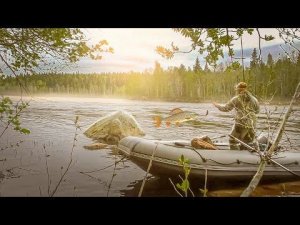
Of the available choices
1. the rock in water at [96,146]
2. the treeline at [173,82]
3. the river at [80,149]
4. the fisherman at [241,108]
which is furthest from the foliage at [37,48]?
the rock in water at [96,146]

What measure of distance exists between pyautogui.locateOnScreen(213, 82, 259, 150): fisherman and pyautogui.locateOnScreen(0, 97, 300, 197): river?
230 mm

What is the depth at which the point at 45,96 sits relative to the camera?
3.56 m

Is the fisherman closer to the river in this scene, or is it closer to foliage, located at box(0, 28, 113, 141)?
the river

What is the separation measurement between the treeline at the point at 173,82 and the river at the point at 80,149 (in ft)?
0.41

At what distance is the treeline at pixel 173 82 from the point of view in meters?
3.11

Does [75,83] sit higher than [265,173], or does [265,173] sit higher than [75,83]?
[75,83]

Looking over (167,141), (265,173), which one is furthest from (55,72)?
(265,173)

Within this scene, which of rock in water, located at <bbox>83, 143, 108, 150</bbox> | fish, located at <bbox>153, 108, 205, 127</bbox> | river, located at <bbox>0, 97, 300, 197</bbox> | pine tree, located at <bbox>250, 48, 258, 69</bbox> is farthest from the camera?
rock in water, located at <bbox>83, 143, 108, 150</bbox>

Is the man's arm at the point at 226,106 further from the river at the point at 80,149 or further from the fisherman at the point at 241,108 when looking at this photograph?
the river at the point at 80,149

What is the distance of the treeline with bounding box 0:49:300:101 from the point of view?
10.2 feet

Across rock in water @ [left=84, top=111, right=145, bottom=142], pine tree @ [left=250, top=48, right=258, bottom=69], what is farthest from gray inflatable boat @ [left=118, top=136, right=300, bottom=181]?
pine tree @ [left=250, top=48, right=258, bottom=69]
